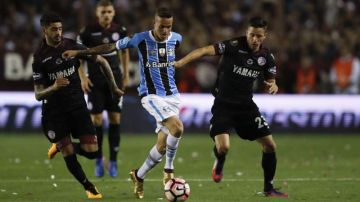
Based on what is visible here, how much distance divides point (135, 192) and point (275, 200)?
1.79 m

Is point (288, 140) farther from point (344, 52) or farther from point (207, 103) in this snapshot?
point (344, 52)

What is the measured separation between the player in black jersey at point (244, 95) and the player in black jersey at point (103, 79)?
8.62ft

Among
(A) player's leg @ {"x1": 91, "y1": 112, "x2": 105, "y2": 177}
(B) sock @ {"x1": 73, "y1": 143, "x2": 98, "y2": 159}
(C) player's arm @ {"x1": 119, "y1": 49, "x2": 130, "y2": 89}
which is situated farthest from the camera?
(A) player's leg @ {"x1": 91, "y1": 112, "x2": 105, "y2": 177}

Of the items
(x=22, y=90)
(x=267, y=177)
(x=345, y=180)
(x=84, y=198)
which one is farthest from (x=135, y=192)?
(x=22, y=90)

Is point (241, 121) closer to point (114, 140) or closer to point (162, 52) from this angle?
point (162, 52)

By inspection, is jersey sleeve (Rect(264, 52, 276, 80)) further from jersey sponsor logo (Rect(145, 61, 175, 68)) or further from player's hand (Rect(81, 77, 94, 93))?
player's hand (Rect(81, 77, 94, 93))

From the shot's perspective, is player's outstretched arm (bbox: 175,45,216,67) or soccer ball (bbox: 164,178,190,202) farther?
player's outstretched arm (bbox: 175,45,216,67)

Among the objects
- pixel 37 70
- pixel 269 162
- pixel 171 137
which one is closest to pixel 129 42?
pixel 37 70

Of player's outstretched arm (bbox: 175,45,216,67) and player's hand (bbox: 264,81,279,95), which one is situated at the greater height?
player's outstretched arm (bbox: 175,45,216,67)

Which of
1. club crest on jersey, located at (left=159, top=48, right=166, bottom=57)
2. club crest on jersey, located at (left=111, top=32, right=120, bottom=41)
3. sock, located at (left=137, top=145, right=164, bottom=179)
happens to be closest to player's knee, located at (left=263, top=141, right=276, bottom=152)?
sock, located at (left=137, top=145, right=164, bottom=179)

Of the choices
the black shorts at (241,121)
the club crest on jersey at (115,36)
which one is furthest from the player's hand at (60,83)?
the club crest on jersey at (115,36)

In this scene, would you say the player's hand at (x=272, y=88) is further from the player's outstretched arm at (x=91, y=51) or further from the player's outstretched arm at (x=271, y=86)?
the player's outstretched arm at (x=91, y=51)

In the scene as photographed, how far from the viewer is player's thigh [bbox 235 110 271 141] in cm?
1214

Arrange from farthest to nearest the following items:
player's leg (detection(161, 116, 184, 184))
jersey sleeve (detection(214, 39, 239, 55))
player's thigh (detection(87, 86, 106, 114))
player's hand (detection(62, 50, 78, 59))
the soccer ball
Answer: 1. player's thigh (detection(87, 86, 106, 114))
2. jersey sleeve (detection(214, 39, 239, 55))
3. player's leg (detection(161, 116, 184, 184))
4. player's hand (detection(62, 50, 78, 59))
5. the soccer ball
